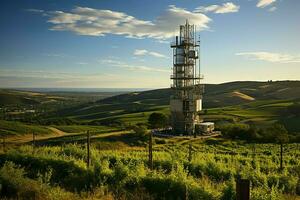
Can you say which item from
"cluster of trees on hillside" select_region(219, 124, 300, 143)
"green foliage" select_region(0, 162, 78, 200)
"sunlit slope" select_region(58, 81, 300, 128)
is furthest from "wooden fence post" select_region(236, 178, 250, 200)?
"sunlit slope" select_region(58, 81, 300, 128)

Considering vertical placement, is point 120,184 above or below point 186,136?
above

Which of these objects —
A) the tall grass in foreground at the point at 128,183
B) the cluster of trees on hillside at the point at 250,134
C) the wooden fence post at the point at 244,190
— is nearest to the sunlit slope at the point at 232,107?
the cluster of trees on hillside at the point at 250,134

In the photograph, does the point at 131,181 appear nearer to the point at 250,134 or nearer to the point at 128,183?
the point at 128,183

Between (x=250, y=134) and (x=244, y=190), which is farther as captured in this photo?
(x=250, y=134)

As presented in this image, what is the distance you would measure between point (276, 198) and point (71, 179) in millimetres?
10252

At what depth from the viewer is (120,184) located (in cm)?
1553

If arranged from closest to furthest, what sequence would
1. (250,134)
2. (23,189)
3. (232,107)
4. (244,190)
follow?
(244,190) → (23,189) → (250,134) → (232,107)

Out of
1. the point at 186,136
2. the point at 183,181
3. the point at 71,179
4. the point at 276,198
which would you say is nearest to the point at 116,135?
the point at 186,136

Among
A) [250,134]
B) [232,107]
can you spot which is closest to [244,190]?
[250,134]

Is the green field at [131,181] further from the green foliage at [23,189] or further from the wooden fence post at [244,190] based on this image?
the wooden fence post at [244,190]

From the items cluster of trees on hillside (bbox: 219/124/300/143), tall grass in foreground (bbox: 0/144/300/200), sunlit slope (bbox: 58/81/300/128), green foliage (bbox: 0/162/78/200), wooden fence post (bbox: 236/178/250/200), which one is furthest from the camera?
sunlit slope (bbox: 58/81/300/128)

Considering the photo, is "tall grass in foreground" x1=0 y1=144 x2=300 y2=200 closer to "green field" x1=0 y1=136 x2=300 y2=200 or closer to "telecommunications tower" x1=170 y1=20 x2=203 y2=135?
"green field" x1=0 y1=136 x2=300 y2=200

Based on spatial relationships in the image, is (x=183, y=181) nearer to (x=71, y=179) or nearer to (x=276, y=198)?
(x=276, y=198)

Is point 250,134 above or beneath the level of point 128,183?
beneath
